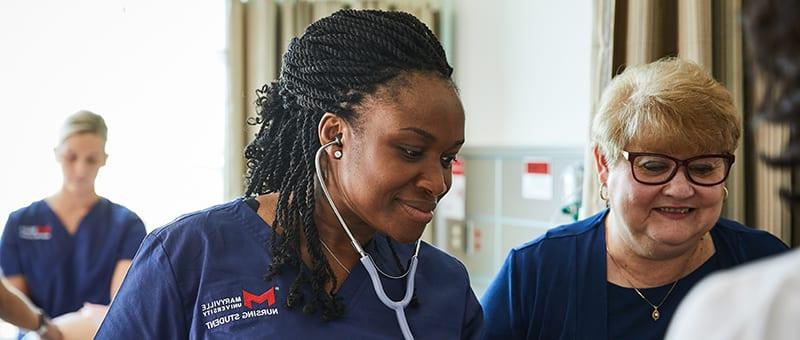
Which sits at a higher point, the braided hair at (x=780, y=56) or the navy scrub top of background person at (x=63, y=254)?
the braided hair at (x=780, y=56)

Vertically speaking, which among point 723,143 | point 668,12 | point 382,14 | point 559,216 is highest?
point 668,12

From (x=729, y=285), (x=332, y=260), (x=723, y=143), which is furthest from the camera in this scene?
(x=723, y=143)

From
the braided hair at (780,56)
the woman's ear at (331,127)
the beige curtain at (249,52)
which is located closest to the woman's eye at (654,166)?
the woman's ear at (331,127)

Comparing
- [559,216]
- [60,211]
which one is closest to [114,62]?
[60,211]

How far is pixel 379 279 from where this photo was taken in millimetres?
1282

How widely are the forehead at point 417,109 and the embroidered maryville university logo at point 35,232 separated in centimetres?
190

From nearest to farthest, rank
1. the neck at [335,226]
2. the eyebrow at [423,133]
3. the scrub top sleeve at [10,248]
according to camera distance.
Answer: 1. the eyebrow at [423,133]
2. the neck at [335,226]
3. the scrub top sleeve at [10,248]

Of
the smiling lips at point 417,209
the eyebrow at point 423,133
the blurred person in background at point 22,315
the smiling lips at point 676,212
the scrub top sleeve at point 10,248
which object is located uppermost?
the eyebrow at point 423,133

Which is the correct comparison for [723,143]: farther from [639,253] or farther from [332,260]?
[332,260]

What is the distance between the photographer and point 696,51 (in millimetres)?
1911

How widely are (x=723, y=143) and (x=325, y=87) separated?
2.30ft

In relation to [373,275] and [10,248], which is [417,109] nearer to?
[373,275]

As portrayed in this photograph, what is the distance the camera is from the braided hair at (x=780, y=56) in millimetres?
435

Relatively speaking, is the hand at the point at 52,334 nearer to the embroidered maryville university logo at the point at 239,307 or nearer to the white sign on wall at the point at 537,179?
the embroidered maryville university logo at the point at 239,307
